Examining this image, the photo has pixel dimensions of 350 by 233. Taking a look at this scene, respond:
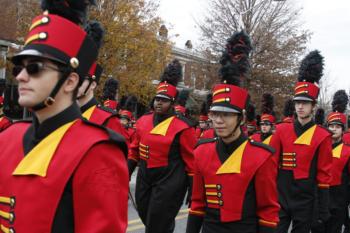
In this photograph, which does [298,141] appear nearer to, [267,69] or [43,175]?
[43,175]

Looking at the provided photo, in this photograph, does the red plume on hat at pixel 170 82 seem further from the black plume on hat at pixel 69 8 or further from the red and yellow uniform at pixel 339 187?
the black plume on hat at pixel 69 8

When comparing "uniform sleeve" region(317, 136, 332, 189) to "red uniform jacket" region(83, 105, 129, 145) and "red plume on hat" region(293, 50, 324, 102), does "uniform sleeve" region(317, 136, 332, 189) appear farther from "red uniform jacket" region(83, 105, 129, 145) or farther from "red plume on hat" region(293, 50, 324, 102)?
"red uniform jacket" region(83, 105, 129, 145)

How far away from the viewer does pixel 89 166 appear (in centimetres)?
251

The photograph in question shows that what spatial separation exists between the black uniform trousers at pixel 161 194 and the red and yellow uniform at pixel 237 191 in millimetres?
2262

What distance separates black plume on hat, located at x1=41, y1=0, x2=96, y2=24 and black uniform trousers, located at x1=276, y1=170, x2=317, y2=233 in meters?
4.70

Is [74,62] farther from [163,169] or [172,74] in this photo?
[172,74]

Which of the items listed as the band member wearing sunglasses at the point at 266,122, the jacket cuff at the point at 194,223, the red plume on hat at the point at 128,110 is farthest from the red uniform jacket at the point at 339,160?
the red plume on hat at the point at 128,110

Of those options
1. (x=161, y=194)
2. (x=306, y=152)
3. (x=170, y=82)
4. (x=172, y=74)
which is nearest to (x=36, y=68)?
(x=161, y=194)

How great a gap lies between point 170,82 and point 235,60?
3219 millimetres

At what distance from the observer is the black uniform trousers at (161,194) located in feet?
23.3

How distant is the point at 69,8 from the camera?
2.86 m

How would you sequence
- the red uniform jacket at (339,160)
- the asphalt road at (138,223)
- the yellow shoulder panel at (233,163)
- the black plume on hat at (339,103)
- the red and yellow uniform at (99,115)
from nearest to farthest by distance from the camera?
the yellow shoulder panel at (233,163)
the red and yellow uniform at (99,115)
the asphalt road at (138,223)
the red uniform jacket at (339,160)
the black plume on hat at (339,103)

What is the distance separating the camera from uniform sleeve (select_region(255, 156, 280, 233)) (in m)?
4.53

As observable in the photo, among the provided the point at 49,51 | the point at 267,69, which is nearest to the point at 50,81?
Answer: the point at 49,51
